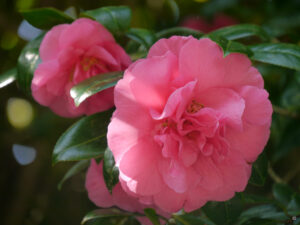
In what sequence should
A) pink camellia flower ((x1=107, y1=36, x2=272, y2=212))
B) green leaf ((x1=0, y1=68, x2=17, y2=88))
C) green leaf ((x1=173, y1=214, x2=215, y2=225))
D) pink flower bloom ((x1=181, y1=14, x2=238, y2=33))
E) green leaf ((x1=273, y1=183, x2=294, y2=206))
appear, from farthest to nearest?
pink flower bloom ((x1=181, y1=14, x2=238, y2=33)) < green leaf ((x1=273, y1=183, x2=294, y2=206)) < green leaf ((x1=0, y1=68, x2=17, y2=88)) < green leaf ((x1=173, y1=214, x2=215, y2=225)) < pink camellia flower ((x1=107, y1=36, x2=272, y2=212))

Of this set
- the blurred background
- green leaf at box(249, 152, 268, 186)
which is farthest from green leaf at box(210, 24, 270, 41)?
the blurred background

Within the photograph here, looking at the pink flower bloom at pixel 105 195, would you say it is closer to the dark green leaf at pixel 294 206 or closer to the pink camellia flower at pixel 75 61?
the pink camellia flower at pixel 75 61

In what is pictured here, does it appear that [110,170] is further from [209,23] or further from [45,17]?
[209,23]

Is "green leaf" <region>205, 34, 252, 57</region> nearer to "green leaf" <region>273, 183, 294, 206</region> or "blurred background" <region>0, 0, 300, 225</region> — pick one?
"green leaf" <region>273, 183, 294, 206</region>

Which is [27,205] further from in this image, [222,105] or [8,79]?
[222,105]

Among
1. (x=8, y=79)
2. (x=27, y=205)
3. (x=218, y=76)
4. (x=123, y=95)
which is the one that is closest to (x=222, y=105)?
(x=218, y=76)

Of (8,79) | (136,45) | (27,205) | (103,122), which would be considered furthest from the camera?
(27,205)

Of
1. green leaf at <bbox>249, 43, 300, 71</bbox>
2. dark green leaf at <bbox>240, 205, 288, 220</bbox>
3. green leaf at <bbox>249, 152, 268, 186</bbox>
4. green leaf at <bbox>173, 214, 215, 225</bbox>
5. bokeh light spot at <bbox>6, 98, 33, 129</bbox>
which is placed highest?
green leaf at <bbox>249, 43, 300, 71</bbox>
